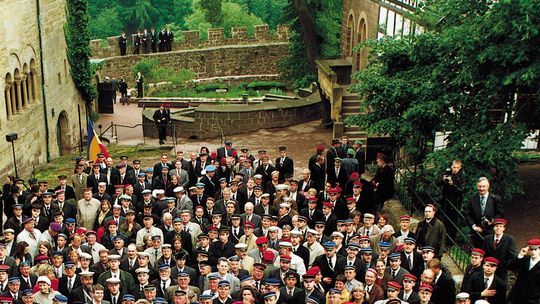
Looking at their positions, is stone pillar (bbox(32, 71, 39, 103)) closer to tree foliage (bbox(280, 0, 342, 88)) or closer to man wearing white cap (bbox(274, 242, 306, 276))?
tree foliage (bbox(280, 0, 342, 88))

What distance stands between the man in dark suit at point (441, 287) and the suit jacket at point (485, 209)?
6.31 feet

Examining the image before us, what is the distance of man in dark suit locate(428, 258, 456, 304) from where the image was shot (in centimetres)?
1256

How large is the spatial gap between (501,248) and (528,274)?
91 centimetres

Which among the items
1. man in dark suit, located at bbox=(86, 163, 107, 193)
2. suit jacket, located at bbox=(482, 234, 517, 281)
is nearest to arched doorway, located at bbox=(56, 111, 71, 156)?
man in dark suit, located at bbox=(86, 163, 107, 193)

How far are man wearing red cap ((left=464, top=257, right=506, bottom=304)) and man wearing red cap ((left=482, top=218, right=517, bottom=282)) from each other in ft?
2.02

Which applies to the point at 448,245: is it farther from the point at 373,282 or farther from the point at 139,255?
the point at 139,255

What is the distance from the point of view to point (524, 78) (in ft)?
47.5

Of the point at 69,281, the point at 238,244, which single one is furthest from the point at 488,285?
the point at 69,281

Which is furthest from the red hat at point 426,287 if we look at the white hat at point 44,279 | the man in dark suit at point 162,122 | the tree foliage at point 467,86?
the man in dark suit at point 162,122

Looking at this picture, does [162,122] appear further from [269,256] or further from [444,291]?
[444,291]

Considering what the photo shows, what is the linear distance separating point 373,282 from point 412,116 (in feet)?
17.8

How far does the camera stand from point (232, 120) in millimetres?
30766

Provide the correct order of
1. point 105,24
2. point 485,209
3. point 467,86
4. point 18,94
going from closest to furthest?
point 485,209
point 467,86
point 18,94
point 105,24

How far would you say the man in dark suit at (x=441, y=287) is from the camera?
1256 centimetres
